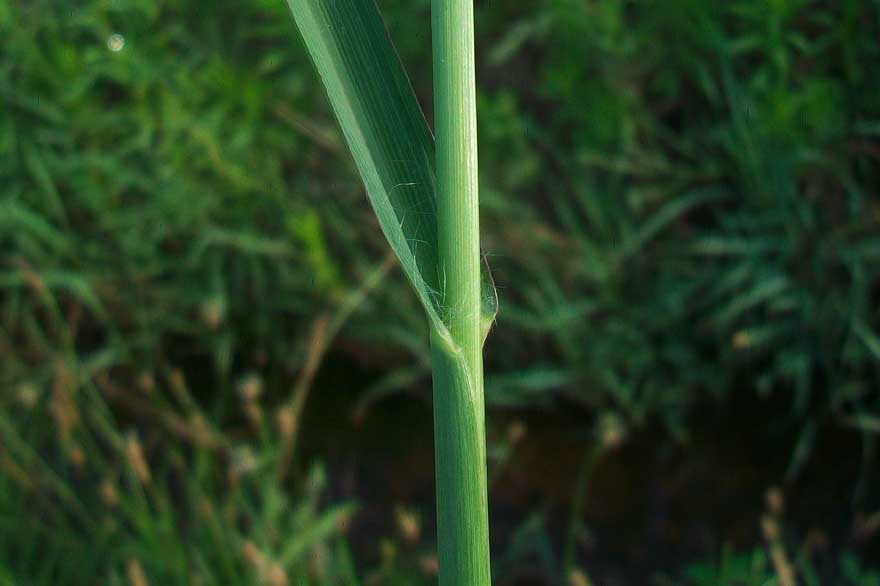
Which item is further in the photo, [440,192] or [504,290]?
[504,290]

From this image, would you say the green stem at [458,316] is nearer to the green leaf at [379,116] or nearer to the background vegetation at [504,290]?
the green leaf at [379,116]

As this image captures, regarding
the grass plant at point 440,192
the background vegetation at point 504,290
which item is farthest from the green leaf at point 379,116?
the background vegetation at point 504,290

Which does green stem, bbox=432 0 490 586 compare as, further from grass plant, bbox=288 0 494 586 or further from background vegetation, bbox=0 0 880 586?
background vegetation, bbox=0 0 880 586

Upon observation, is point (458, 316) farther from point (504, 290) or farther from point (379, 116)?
point (504, 290)

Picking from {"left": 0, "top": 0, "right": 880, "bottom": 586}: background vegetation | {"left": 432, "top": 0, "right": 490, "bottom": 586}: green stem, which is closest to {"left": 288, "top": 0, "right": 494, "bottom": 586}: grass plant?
{"left": 432, "top": 0, "right": 490, "bottom": 586}: green stem

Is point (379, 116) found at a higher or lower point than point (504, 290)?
higher

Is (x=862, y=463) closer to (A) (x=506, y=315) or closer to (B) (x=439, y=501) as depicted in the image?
(A) (x=506, y=315)

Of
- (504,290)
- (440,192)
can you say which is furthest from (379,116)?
(504,290)
